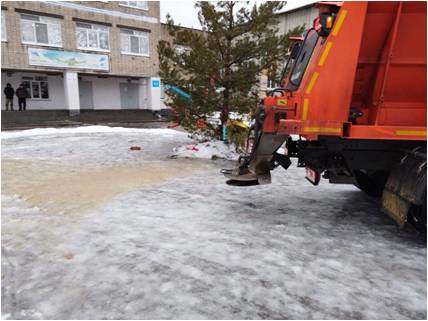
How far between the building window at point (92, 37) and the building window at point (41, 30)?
4.08 feet

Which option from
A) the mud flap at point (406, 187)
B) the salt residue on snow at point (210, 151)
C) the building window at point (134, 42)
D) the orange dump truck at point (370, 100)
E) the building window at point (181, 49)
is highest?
the building window at point (134, 42)

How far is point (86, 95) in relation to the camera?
2617cm

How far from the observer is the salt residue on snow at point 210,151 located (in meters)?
9.45

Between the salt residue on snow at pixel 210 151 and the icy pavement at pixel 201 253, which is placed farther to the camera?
the salt residue on snow at pixel 210 151

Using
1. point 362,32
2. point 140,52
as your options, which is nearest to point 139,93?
point 140,52

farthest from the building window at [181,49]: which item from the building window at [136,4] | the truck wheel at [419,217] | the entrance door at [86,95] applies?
the entrance door at [86,95]

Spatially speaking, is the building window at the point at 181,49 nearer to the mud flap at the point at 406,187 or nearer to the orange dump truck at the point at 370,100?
the orange dump truck at the point at 370,100

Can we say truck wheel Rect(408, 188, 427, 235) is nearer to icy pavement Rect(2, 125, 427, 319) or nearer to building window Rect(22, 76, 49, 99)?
icy pavement Rect(2, 125, 427, 319)

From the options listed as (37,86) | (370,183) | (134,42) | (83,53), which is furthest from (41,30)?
(370,183)

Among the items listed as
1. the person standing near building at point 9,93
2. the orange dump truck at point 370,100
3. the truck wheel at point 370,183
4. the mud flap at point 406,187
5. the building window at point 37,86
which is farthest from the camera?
the building window at point 37,86

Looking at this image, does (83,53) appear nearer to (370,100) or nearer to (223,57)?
(223,57)

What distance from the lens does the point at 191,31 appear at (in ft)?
29.0

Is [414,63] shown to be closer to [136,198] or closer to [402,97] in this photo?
[402,97]

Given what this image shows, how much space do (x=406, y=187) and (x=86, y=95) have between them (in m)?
25.7
